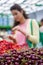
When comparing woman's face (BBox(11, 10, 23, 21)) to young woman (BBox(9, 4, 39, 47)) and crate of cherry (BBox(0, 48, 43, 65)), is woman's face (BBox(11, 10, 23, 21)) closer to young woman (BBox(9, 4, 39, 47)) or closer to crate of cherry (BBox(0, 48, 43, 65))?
young woman (BBox(9, 4, 39, 47))

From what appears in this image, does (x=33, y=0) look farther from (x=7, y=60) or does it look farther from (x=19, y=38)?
(x=7, y=60)

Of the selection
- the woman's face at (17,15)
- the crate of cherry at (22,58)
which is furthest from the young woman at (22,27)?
the crate of cherry at (22,58)

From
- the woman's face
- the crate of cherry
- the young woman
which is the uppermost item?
the woman's face

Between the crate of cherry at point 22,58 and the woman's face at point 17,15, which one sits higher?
the woman's face at point 17,15

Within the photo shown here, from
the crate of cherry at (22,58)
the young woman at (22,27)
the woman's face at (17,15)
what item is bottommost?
the crate of cherry at (22,58)

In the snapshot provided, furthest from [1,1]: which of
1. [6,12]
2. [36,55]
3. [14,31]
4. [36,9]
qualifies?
[36,55]

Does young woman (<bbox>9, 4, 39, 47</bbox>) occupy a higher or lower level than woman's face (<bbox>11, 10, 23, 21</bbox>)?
lower

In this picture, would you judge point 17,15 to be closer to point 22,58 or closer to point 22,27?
point 22,27

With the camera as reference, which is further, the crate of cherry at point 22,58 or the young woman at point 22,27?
the young woman at point 22,27

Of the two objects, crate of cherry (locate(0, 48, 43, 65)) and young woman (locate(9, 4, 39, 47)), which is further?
young woman (locate(9, 4, 39, 47))

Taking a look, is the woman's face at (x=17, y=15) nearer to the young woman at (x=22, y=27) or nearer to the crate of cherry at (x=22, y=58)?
the young woman at (x=22, y=27)

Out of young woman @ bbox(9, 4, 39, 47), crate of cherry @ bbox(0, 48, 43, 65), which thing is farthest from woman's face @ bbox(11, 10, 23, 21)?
crate of cherry @ bbox(0, 48, 43, 65)

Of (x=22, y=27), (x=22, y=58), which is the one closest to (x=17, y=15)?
(x=22, y=27)

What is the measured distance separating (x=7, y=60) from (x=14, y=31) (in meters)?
1.41
